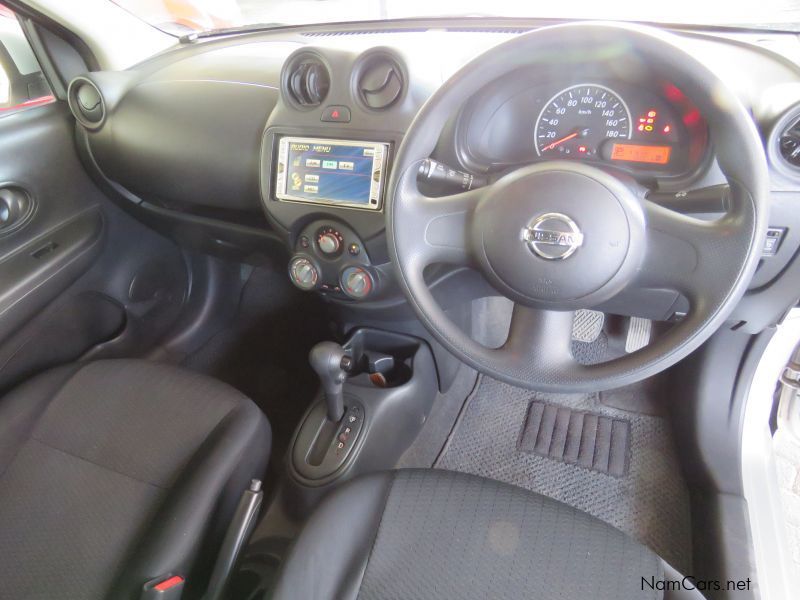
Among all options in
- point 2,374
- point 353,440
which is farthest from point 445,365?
point 2,374

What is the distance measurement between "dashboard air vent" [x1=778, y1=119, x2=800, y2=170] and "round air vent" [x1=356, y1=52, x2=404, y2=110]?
1.91ft

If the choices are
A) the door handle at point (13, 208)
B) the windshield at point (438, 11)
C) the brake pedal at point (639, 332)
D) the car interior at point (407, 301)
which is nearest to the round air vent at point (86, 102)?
the car interior at point (407, 301)

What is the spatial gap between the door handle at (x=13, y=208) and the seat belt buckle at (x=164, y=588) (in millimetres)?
901

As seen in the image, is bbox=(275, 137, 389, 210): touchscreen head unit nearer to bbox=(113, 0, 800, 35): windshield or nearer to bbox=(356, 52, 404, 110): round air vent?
bbox=(356, 52, 404, 110): round air vent

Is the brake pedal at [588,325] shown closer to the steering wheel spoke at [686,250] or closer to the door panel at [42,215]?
the steering wheel spoke at [686,250]

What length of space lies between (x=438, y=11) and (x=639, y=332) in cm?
98

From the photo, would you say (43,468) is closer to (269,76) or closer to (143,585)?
(143,585)

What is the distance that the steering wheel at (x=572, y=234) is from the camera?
683 millimetres

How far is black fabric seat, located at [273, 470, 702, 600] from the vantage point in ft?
2.66

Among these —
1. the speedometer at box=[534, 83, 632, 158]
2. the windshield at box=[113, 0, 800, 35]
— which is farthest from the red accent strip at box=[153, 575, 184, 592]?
the windshield at box=[113, 0, 800, 35]

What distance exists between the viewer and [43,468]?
103 cm

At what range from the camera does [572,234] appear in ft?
2.46

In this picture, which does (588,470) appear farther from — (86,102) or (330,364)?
(86,102)

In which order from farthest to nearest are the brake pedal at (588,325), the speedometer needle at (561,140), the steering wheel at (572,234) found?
the brake pedal at (588,325) < the speedometer needle at (561,140) < the steering wheel at (572,234)
